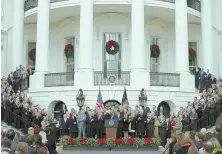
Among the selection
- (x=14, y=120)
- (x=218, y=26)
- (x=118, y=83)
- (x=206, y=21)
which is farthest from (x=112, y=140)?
(x=218, y=26)

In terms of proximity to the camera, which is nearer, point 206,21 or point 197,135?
point 197,135

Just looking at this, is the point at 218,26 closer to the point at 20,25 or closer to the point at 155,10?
the point at 155,10

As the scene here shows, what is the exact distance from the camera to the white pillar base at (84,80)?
2752 centimetres

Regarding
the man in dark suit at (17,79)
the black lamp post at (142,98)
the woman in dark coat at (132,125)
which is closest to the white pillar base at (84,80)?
the black lamp post at (142,98)

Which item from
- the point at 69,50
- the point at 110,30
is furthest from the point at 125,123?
the point at 69,50

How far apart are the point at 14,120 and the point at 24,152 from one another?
16.2m

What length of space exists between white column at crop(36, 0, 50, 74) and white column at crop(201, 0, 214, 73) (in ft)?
36.0

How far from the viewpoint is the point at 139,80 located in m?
27.6

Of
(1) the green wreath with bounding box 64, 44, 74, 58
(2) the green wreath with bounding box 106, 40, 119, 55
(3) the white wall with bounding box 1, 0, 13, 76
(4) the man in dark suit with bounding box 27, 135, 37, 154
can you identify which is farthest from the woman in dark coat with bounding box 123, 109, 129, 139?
(3) the white wall with bounding box 1, 0, 13, 76

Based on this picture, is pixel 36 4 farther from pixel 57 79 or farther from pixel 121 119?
pixel 121 119

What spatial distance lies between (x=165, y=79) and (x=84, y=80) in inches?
209

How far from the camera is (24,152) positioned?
24.0 ft

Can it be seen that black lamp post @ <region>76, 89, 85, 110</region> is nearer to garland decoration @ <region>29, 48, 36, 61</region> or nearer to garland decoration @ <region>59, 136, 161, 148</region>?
garland decoration @ <region>59, 136, 161, 148</region>

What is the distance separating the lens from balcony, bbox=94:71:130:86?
28.0m
